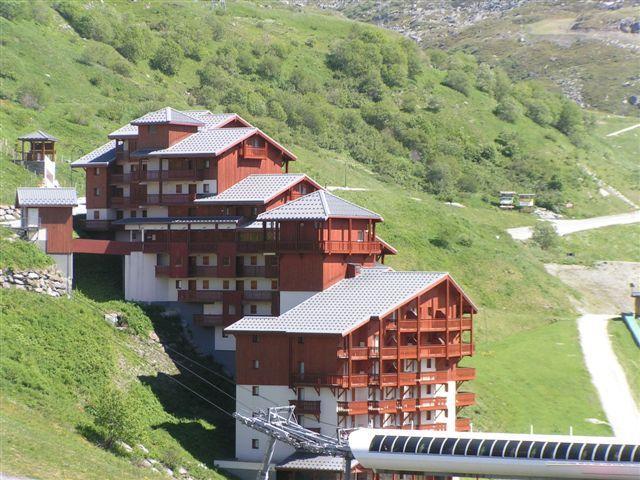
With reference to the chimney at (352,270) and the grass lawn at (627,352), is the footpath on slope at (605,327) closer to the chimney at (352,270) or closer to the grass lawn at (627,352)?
the grass lawn at (627,352)

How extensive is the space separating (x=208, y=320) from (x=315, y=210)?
11102 millimetres

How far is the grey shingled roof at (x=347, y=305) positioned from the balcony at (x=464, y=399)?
879 cm

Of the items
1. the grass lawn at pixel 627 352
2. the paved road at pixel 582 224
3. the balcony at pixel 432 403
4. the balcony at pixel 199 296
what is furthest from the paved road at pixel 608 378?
the paved road at pixel 582 224

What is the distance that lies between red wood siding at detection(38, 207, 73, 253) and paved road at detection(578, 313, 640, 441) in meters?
39.0

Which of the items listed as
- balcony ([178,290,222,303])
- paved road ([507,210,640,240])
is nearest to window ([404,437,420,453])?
balcony ([178,290,222,303])

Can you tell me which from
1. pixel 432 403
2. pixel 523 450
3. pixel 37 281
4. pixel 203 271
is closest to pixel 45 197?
pixel 37 281

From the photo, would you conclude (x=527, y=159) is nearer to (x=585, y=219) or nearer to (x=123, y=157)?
(x=585, y=219)

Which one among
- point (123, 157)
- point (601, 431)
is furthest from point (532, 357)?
point (123, 157)

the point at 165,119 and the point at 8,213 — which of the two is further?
the point at 165,119

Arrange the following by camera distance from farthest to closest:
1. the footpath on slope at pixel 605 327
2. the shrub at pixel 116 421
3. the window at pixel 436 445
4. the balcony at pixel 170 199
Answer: the footpath on slope at pixel 605 327 < the balcony at pixel 170 199 < the shrub at pixel 116 421 < the window at pixel 436 445

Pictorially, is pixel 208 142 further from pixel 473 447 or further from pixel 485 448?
pixel 485 448

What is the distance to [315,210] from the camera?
100 metres

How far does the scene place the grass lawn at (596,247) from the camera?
16125 cm

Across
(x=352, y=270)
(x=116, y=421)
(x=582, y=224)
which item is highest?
(x=582, y=224)
